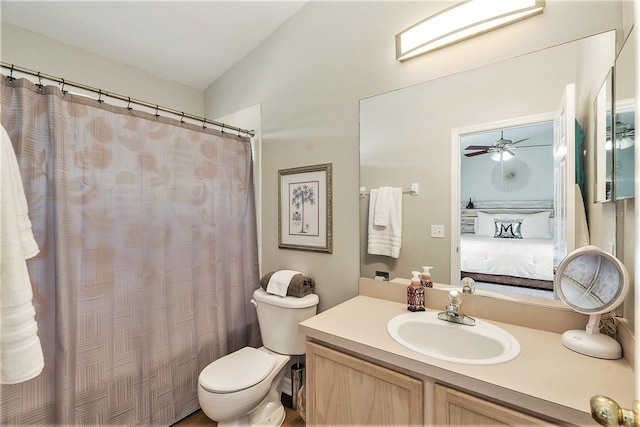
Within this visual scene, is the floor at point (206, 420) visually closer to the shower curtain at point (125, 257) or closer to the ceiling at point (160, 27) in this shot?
the shower curtain at point (125, 257)

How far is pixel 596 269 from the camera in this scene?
3.25 feet

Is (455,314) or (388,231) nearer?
(455,314)

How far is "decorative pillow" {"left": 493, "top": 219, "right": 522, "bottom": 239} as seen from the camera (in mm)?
1258

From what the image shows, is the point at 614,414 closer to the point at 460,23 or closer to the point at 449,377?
the point at 449,377

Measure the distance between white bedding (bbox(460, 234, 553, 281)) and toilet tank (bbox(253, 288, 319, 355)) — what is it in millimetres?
914

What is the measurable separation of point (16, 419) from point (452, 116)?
2361 millimetres

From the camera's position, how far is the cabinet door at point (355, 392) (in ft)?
3.28

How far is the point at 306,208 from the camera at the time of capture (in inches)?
77.0

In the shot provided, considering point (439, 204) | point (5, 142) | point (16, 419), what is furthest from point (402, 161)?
point (16, 419)

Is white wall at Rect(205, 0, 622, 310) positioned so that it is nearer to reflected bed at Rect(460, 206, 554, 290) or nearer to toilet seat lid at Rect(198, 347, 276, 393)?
reflected bed at Rect(460, 206, 554, 290)

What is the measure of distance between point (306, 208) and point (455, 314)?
3.53ft

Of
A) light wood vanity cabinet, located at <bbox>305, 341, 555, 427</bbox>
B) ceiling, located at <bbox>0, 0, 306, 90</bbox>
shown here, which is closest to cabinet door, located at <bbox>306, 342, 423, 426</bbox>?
light wood vanity cabinet, located at <bbox>305, 341, 555, 427</bbox>

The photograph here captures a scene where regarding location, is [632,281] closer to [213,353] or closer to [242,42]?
[213,353]

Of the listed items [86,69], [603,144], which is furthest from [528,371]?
[86,69]
